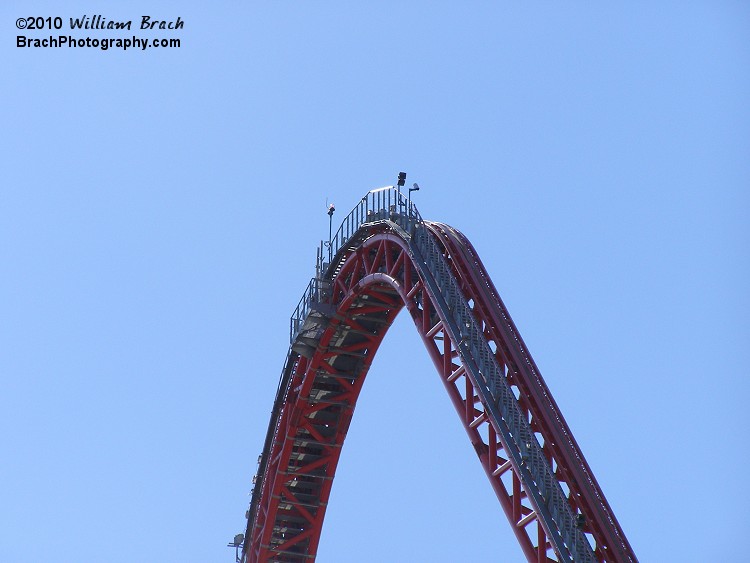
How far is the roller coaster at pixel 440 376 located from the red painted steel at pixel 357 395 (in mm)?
44

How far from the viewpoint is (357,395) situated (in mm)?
64688

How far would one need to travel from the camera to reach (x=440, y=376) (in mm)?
50906

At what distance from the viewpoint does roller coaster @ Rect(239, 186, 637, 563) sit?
4662 centimetres

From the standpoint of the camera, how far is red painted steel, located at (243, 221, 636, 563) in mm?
47625

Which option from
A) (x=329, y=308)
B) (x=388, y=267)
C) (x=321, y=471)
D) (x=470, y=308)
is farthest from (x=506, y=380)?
(x=321, y=471)

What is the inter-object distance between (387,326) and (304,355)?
3.47 meters

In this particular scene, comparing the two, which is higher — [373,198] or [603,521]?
[373,198]

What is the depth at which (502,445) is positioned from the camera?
4725 cm

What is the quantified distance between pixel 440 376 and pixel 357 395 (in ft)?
46.4

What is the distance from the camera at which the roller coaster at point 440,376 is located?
1836 inches

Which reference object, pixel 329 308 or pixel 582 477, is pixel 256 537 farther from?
pixel 582 477

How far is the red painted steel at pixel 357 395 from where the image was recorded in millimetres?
47625

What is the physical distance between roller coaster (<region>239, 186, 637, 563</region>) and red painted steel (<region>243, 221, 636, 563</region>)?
4cm

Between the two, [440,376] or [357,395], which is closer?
[440,376]
